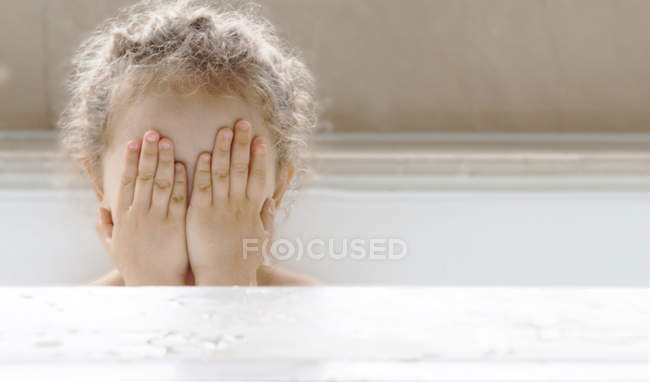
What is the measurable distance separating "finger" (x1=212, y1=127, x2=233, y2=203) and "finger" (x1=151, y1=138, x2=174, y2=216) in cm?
4

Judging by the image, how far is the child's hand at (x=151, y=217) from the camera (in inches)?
24.3

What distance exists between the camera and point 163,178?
2.04 feet

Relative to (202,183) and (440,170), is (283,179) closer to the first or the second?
(202,183)

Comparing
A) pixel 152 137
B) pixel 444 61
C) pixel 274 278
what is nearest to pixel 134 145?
pixel 152 137

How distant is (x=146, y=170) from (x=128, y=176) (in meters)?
0.03

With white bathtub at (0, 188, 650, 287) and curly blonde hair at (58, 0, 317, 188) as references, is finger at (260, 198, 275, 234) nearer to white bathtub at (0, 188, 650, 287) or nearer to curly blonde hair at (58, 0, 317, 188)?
curly blonde hair at (58, 0, 317, 188)

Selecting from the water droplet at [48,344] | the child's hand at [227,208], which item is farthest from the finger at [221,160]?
the water droplet at [48,344]

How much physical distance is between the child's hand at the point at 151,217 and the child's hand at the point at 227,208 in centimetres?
1

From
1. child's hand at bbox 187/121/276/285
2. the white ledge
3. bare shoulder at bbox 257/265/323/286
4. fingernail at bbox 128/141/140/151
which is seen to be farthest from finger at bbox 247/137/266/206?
the white ledge

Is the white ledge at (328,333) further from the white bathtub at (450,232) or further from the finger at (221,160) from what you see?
the white bathtub at (450,232)

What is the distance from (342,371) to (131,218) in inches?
19.7

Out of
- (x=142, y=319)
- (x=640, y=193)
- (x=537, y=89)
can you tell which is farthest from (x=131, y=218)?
(x=537, y=89)

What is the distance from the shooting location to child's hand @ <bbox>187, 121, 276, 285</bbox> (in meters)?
0.62

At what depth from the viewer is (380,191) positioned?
1160 mm
